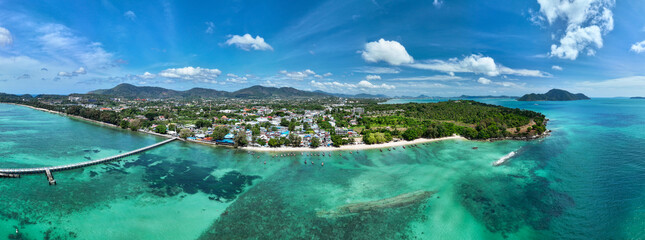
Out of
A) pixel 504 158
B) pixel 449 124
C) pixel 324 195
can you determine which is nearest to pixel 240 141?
pixel 324 195

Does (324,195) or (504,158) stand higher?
(504,158)

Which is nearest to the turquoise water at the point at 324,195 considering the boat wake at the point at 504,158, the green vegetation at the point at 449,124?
the boat wake at the point at 504,158

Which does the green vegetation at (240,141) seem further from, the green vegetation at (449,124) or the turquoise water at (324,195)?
the green vegetation at (449,124)

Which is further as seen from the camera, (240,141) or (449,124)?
(449,124)

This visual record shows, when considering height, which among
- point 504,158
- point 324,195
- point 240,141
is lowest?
point 324,195

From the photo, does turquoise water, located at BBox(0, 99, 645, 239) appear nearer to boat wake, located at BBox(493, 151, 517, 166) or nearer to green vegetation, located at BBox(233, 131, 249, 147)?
boat wake, located at BBox(493, 151, 517, 166)

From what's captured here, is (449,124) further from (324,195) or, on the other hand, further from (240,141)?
(240,141)

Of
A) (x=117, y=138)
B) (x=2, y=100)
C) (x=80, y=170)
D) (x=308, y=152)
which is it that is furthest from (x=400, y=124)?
(x=2, y=100)

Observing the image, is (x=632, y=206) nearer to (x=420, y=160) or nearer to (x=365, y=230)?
(x=420, y=160)

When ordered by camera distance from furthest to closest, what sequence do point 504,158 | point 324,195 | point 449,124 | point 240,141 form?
1. point 449,124
2. point 240,141
3. point 504,158
4. point 324,195
